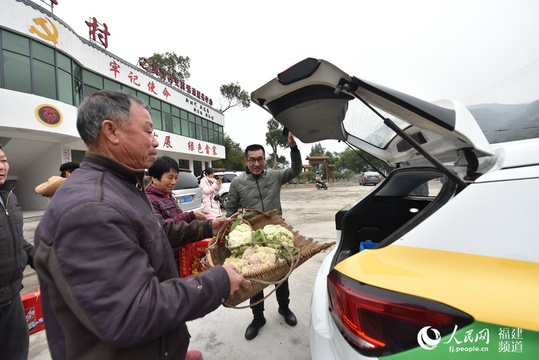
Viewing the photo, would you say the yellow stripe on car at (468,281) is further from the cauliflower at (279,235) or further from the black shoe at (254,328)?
the black shoe at (254,328)

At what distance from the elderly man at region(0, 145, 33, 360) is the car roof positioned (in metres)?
1.86

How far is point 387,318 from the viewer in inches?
33.9

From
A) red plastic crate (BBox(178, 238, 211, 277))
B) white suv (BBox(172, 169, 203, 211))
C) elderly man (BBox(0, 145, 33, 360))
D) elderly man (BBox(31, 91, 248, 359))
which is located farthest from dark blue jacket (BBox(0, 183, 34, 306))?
white suv (BBox(172, 169, 203, 211))

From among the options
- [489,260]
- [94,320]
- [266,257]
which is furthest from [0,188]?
[489,260]

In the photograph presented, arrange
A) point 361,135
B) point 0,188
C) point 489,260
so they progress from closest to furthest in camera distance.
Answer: point 489,260, point 0,188, point 361,135

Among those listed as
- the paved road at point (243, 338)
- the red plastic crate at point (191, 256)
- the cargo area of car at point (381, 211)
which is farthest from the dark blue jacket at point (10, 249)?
the cargo area of car at point (381, 211)

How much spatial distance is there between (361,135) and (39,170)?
50.8 feet

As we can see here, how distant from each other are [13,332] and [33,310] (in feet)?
2.64

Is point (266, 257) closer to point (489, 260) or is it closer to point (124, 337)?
point (124, 337)

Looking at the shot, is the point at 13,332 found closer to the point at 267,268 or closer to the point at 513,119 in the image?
the point at 267,268

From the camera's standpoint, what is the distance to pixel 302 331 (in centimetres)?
239

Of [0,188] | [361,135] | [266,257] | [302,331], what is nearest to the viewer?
[266,257]

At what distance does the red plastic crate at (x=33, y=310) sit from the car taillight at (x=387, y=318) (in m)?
2.77

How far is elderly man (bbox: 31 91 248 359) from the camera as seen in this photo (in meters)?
0.74
